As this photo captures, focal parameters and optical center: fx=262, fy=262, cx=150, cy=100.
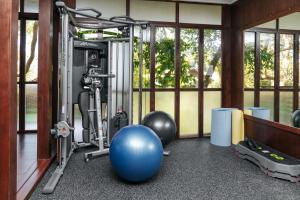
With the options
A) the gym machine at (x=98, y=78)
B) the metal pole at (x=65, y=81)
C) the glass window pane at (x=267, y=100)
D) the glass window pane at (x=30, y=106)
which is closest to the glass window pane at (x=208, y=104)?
the glass window pane at (x=267, y=100)

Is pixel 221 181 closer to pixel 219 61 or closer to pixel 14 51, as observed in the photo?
pixel 14 51

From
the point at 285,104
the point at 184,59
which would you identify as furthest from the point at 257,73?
the point at 184,59

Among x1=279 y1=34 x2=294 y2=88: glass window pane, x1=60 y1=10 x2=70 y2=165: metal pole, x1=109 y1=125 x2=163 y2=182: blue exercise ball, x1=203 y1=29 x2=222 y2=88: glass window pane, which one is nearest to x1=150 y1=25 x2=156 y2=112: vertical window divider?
x1=203 y1=29 x2=222 y2=88: glass window pane

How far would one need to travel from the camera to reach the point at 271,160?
10.1ft

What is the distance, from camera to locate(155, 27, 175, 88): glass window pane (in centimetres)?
484

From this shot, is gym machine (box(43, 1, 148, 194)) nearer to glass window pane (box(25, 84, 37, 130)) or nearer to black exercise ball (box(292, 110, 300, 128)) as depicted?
glass window pane (box(25, 84, 37, 130))

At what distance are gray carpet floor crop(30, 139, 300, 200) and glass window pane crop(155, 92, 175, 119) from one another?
4.45 feet

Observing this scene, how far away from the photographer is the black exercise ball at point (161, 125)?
3992 mm

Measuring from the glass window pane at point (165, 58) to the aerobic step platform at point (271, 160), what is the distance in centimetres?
182

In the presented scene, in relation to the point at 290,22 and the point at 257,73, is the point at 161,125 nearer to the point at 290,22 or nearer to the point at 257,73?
the point at 257,73

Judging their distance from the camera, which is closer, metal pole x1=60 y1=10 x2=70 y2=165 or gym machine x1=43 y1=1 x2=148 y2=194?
metal pole x1=60 y1=10 x2=70 y2=165

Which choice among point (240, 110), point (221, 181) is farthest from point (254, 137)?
point (221, 181)

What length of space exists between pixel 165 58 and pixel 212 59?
3.13ft

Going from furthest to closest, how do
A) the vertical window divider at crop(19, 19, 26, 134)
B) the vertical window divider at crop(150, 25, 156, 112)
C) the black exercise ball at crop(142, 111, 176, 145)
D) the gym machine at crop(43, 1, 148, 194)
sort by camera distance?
the vertical window divider at crop(19, 19, 26, 134)
the vertical window divider at crop(150, 25, 156, 112)
the black exercise ball at crop(142, 111, 176, 145)
the gym machine at crop(43, 1, 148, 194)
